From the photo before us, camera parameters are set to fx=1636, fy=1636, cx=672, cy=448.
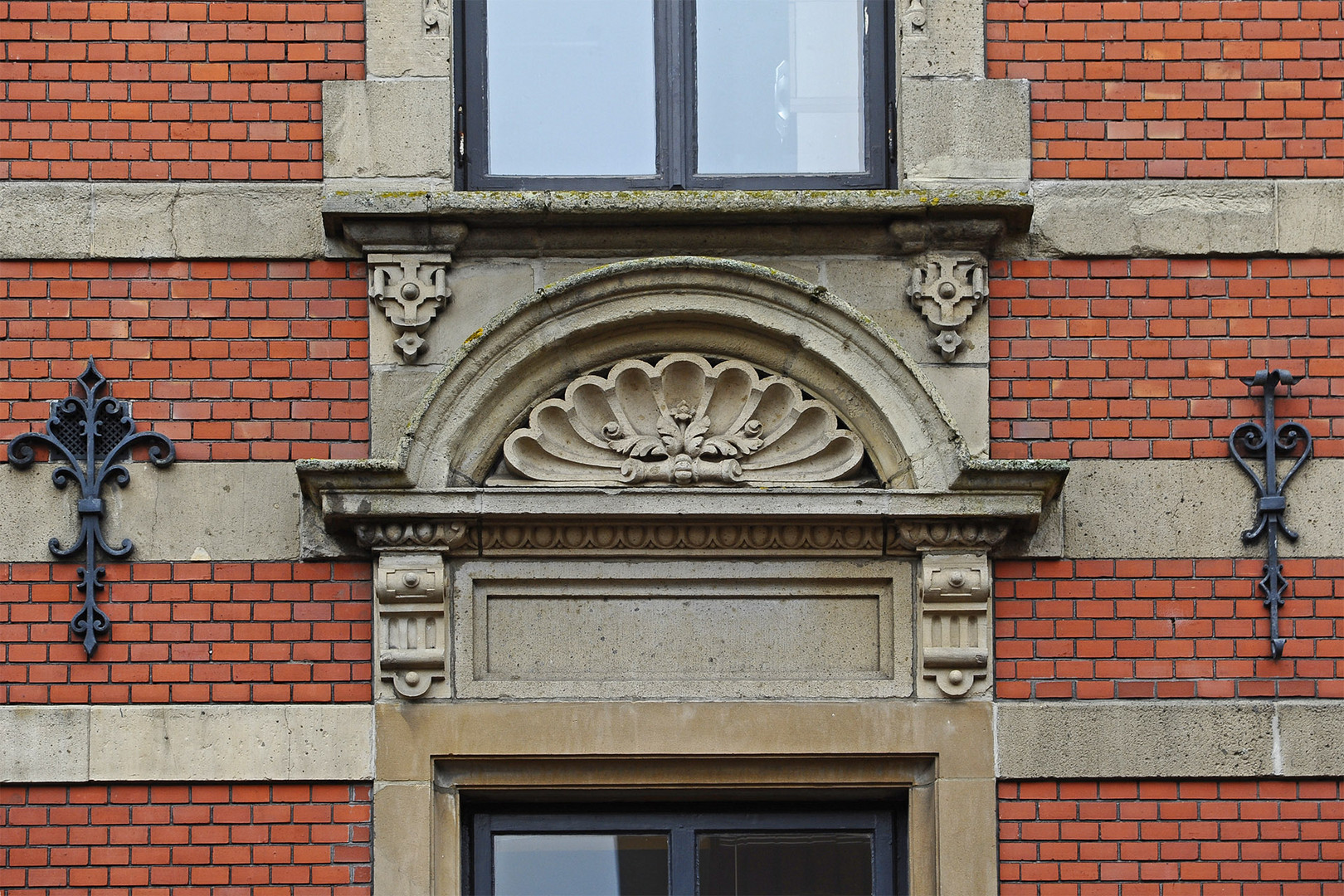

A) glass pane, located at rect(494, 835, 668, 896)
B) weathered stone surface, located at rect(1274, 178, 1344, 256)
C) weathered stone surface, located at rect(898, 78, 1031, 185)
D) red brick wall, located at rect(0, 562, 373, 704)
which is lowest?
glass pane, located at rect(494, 835, 668, 896)

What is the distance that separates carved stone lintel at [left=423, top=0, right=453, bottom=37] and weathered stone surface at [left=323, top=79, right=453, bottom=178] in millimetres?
198

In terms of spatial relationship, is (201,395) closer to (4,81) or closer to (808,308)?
(4,81)

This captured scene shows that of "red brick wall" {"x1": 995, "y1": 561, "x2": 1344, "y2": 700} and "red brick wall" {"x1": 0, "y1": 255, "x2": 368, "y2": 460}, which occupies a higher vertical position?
"red brick wall" {"x1": 0, "y1": 255, "x2": 368, "y2": 460}

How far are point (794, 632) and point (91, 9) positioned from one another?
3.41 metres

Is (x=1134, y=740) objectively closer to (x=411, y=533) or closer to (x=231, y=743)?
(x=411, y=533)

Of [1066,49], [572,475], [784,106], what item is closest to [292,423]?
[572,475]

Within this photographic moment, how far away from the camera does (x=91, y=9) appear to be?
19.6 feet

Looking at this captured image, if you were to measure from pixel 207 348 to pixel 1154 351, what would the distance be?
132 inches

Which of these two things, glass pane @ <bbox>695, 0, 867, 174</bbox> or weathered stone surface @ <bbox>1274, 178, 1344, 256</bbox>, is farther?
glass pane @ <bbox>695, 0, 867, 174</bbox>

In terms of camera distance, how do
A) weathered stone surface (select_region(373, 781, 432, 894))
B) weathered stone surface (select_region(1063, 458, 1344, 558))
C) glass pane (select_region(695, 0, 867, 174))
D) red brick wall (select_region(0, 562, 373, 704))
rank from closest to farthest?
weathered stone surface (select_region(373, 781, 432, 894)) < red brick wall (select_region(0, 562, 373, 704)) < weathered stone surface (select_region(1063, 458, 1344, 558)) < glass pane (select_region(695, 0, 867, 174))

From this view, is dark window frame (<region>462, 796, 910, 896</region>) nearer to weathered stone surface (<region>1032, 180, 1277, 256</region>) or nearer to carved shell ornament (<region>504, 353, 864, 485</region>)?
carved shell ornament (<region>504, 353, 864, 485</region>)

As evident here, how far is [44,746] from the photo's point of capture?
Answer: 217 inches

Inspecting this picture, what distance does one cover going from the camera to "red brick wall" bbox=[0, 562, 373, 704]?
18.2ft

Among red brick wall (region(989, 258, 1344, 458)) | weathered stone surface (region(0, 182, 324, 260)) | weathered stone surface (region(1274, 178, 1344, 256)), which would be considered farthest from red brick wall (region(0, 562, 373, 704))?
weathered stone surface (region(1274, 178, 1344, 256))
